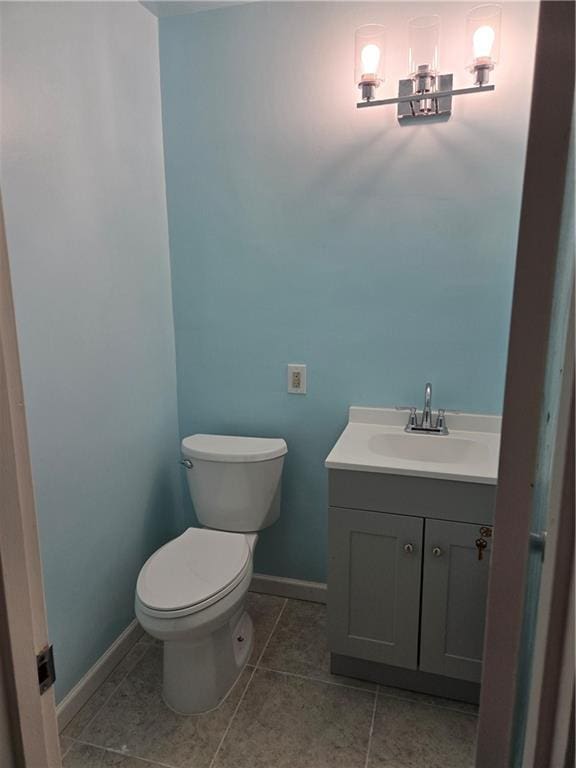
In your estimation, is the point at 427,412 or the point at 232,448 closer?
the point at 427,412

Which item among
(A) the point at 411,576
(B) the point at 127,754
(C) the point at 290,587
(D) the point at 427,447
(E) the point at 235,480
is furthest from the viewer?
(C) the point at 290,587

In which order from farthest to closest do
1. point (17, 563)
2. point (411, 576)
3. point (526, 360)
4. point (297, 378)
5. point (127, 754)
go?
point (297, 378) → point (411, 576) → point (127, 754) → point (17, 563) → point (526, 360)

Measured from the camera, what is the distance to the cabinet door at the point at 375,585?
1675mm

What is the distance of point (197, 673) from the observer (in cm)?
173

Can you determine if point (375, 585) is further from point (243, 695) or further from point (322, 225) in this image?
point (322, 225)

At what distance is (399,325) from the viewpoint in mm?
1962

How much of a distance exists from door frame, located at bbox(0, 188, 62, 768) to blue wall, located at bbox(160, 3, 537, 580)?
4.89ft

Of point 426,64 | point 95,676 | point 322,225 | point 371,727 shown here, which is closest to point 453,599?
point 371,727

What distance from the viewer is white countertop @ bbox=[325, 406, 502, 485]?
1.66 metres

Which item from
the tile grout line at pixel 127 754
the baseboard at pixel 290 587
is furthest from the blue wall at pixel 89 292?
the baseboard at pixel 290 587

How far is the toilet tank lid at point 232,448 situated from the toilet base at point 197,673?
1.96 feet

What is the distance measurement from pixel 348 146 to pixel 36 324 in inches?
49.0

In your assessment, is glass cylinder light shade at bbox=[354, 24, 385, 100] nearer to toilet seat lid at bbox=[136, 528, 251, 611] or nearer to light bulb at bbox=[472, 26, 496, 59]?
light bulb at bbox=[472, 26, 496, 59]

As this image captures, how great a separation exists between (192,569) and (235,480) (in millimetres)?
390
